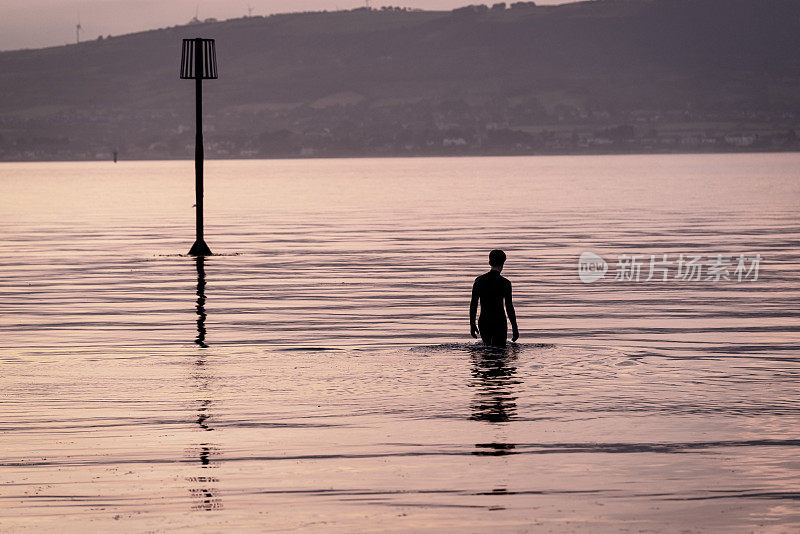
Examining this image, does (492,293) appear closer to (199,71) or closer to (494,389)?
(494,389)

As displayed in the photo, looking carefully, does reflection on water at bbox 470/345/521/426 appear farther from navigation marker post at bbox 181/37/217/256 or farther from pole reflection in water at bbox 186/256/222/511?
Result: navigation marker post at bbox 181/37/217/256

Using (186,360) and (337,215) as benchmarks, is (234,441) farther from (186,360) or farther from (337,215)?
(337,215)

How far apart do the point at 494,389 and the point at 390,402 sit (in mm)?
1617

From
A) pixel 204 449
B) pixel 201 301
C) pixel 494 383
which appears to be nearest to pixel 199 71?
pixel 201 301

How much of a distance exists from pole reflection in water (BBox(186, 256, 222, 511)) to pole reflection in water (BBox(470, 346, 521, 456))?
8.60ft

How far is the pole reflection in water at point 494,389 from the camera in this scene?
1491 centimetres

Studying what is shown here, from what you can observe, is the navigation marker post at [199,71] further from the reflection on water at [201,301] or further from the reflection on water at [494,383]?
the reflection on water at [494,383]

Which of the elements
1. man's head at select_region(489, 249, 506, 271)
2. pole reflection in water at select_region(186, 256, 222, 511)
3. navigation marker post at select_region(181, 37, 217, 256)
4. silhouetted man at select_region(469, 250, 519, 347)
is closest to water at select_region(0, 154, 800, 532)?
pole reflection in water at select_region(186, 256, 222, 511)

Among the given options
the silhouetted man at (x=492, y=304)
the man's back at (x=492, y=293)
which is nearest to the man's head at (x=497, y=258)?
the silhouetted man at (x=492, y=304)

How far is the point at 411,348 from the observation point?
23.0m

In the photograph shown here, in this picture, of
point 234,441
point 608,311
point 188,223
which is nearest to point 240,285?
point 608,311

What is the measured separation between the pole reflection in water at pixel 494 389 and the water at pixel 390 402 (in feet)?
0.26

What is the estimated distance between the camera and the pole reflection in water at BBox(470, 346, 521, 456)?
48.9 feet

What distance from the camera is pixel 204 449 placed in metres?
14.6
